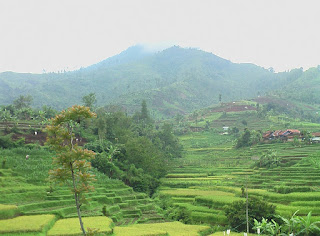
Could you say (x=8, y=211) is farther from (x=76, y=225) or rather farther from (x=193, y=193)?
(x=193, y=193)

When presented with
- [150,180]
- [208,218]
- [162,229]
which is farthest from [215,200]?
[150,180]

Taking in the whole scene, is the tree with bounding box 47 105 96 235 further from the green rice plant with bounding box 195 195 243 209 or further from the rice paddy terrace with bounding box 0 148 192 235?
the green rice plant with bounding box 195 195 243 209

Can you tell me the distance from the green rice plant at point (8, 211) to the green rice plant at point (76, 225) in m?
3.72

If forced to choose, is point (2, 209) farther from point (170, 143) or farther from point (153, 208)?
point (170, 143)

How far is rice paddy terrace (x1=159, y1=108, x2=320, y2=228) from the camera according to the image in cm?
3344

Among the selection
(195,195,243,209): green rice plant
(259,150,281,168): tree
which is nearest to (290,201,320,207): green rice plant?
(195,195,243,209): green rice plant

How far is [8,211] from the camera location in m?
26.0

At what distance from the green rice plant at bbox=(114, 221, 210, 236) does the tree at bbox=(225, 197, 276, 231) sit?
2.76 m

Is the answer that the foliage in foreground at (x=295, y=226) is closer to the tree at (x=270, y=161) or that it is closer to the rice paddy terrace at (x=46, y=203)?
the rice paddy terrace at (x=46, y=203)

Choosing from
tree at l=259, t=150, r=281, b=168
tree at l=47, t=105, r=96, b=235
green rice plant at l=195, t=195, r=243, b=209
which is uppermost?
tree at l=47, t=105, r=96, b=235

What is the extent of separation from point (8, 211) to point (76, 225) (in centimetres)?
584

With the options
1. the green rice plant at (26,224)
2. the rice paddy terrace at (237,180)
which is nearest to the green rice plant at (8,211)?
the green rice plant at (26,224)

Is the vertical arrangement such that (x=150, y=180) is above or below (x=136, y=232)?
below

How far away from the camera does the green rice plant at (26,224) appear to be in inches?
897
